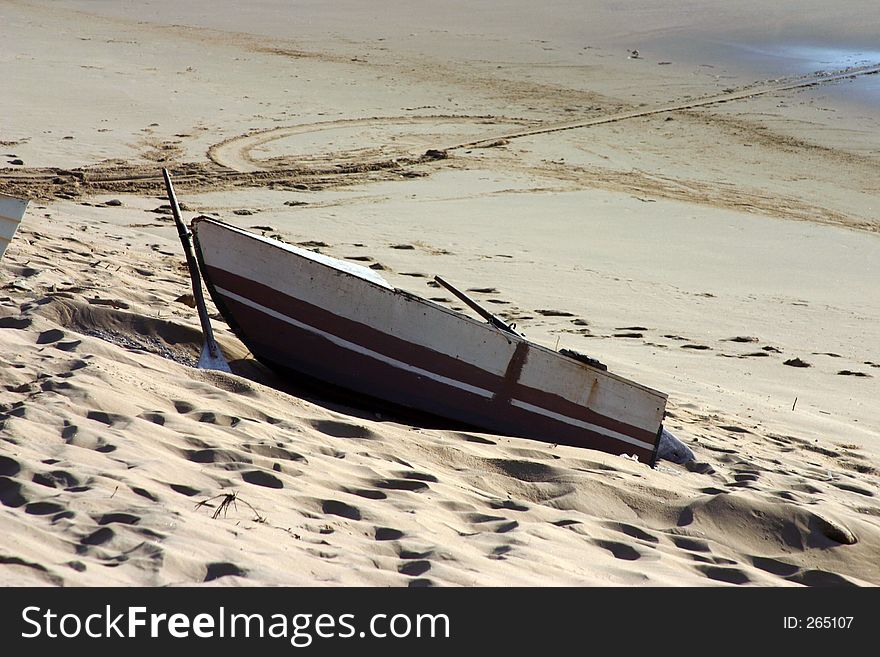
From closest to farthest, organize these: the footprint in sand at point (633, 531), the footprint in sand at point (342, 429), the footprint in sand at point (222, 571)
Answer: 1. the footprint in sand at point (222, 571)
2. the footprint in sand at point (633, 531)
3. the footprint in sand at point (342, 429)

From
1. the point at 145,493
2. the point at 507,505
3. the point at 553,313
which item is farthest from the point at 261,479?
the point at 553,313

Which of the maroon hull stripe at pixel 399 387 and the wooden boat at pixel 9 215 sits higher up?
the wooden boat at pixel 9 215

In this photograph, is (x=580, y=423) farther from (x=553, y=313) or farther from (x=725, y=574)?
(x=553, y=313)

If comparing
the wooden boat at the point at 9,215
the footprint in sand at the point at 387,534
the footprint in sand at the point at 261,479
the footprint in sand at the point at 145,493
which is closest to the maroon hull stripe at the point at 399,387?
the wooden boat at the point at 9,215

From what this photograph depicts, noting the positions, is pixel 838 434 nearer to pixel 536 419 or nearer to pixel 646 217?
pixel 536 419

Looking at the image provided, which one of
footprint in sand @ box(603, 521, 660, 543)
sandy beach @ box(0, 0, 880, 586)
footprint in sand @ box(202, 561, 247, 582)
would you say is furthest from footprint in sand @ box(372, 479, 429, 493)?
footprint in sand @ box(202, 561, 247, 582)

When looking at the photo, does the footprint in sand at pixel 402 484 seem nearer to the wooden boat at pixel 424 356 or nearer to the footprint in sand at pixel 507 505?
the footprint in sand at pixel 507 505
